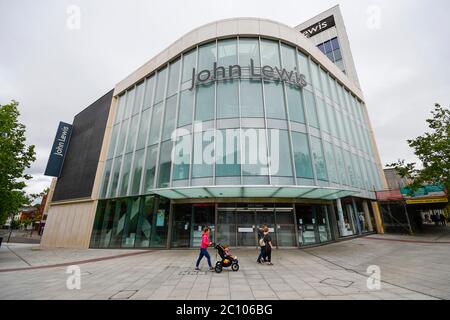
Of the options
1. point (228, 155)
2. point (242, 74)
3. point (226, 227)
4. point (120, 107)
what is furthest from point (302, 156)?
point (120, 107)

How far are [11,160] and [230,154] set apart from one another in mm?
14901

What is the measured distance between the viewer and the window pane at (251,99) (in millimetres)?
14820

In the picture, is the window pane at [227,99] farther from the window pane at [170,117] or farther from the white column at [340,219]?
the white column at [340,219]

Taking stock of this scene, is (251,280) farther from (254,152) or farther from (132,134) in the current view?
(132,134)

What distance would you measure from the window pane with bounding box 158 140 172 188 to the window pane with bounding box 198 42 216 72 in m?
6.91

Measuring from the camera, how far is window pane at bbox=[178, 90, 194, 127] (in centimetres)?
1580

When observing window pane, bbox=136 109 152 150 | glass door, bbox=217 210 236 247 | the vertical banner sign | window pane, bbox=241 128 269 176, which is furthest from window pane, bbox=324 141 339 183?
the vertical banner sign

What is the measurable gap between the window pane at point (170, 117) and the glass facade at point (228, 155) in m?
0.10

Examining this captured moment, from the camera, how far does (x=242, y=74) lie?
1580cm

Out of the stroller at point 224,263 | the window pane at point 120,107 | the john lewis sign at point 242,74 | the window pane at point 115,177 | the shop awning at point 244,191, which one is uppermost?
the window pane at point 120,107

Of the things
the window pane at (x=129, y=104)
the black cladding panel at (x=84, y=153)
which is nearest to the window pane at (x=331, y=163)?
the window pane at (x=129, y=104)

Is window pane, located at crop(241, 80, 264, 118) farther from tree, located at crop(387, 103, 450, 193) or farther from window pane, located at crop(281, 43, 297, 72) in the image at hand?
tree, located at crop(387, 103, 450, 193)

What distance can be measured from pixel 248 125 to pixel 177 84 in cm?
788
